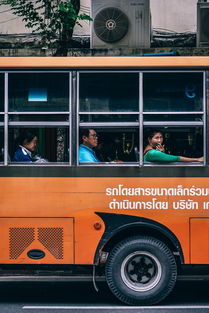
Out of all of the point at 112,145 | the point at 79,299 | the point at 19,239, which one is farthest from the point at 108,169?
the point at 79,299

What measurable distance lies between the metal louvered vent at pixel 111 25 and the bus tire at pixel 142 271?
828 centimetres

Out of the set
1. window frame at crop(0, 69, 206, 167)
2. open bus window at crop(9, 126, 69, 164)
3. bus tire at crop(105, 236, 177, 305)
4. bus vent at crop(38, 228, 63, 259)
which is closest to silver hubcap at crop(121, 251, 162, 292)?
bus tire at crop(105, 236, 177, 305)

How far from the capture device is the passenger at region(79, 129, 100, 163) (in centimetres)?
795

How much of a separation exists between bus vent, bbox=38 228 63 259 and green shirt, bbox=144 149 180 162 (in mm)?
1419

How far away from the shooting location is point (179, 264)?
8219mm

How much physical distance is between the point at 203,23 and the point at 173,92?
7.61 meters

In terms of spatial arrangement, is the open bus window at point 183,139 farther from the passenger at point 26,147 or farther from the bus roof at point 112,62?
the passenger at point 26,147

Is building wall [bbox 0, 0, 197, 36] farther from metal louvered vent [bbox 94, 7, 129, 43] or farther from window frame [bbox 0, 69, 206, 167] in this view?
window frame [bbox 0, 69, 206, 167]

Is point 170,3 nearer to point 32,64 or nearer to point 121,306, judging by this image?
point 32,64

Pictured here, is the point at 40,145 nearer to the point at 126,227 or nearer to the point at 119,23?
the point at 126,227

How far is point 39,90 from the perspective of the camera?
8000 mm

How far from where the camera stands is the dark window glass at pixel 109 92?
7930 mm

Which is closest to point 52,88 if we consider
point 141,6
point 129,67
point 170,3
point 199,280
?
point 129,67

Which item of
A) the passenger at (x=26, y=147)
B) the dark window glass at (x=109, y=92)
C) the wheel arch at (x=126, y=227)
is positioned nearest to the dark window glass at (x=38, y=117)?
the passenger at (x=26, y=147)
